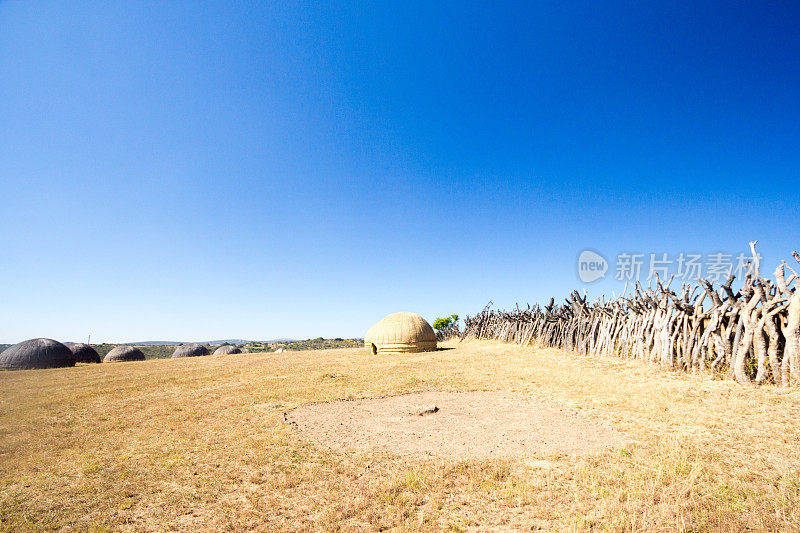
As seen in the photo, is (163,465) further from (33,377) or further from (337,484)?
(33,377)

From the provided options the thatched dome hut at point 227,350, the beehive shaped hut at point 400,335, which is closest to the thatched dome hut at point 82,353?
the thatched dome hut at point 227,350

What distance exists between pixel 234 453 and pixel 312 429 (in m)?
1.43

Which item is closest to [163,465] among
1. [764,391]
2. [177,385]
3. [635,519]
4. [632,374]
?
[635,519]

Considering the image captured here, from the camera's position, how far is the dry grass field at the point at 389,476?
3.23 m

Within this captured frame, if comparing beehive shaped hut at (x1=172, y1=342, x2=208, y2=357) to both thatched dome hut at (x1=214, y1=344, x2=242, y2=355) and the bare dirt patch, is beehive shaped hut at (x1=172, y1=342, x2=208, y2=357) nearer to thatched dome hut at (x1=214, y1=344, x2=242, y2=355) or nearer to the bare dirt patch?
thatched dome hut at (x1=214, y1=344, x2=242, y2=355)

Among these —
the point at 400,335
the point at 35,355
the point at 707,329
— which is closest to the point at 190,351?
the point at 35,355

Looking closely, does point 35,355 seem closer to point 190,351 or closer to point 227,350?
point 190,351

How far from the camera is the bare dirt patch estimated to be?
16.5 ft

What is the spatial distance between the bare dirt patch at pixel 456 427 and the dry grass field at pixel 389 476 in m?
0.30

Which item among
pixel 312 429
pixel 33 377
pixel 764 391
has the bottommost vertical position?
pixel 33 377

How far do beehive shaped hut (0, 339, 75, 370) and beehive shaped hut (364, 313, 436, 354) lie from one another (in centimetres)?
1739

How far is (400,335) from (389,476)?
62.5 feet

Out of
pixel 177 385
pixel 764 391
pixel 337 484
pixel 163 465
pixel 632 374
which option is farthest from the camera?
pixel 177 385

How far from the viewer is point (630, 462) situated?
4.26m
